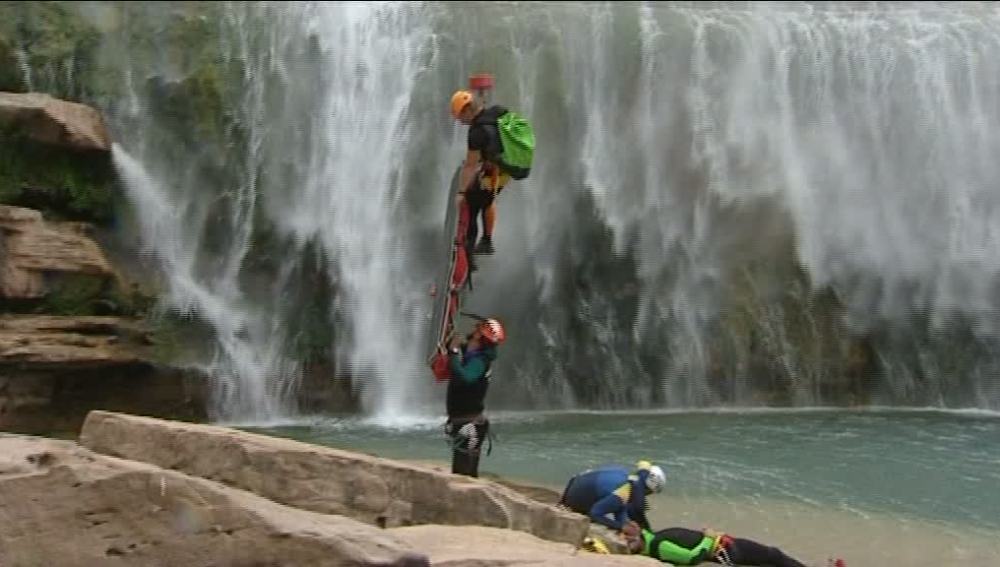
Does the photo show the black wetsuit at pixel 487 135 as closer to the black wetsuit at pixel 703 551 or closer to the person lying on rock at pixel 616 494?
the person lying on rock at pixel 616 494

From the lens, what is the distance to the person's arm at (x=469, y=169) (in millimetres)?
6438

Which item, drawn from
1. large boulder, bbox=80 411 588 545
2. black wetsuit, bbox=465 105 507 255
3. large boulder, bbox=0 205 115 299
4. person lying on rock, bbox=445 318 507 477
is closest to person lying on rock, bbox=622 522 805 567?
large boulder, bbox=80 411 588 545

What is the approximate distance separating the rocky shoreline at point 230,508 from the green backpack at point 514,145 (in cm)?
229

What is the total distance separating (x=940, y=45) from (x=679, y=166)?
415 centimetres

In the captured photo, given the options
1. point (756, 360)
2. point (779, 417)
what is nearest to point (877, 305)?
point (756, 360)

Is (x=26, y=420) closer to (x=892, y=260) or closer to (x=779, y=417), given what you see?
(x=779, y=417)

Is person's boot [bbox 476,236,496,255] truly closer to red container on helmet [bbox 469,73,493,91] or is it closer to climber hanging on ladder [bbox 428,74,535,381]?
climber hanging on ladder [bbox 428,74,535,381]

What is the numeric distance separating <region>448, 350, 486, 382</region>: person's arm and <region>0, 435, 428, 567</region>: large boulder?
2.54m

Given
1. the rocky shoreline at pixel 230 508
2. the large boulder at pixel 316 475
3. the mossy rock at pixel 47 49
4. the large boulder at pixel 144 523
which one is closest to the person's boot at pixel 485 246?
the large boulder at pixel 316 475

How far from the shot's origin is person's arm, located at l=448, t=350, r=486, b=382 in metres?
6.21

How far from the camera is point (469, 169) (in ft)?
21.4

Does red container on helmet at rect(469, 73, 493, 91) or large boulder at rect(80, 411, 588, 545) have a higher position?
red container on helmet at rect(469, 73, 493, 91)

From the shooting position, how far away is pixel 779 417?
12.4 meters

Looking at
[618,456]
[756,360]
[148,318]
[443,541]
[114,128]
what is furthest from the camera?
[756,360]
